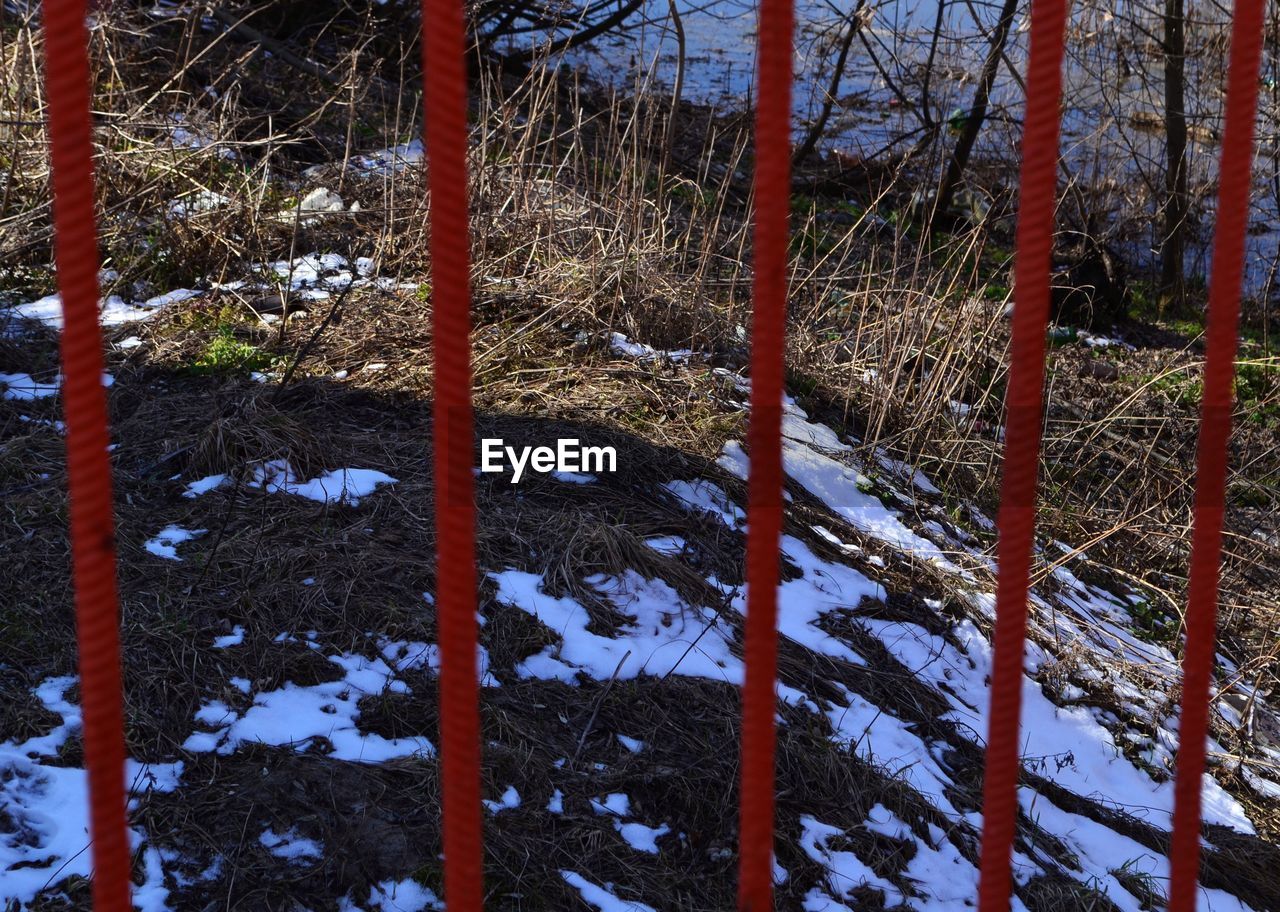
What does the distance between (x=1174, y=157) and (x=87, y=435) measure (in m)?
9.12

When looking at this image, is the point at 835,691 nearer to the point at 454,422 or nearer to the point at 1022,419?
the point at 1022,419

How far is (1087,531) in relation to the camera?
511 centimetres

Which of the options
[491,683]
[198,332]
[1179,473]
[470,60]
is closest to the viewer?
[491,683]

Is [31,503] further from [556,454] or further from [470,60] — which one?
[470,60]

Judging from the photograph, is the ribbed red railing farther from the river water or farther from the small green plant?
the river water

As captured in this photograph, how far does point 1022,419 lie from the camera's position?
1.28 m

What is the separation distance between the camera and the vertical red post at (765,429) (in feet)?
3.84

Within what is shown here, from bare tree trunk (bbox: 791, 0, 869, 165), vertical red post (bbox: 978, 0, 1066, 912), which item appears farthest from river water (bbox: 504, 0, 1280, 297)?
vertical red post (bbox: 978, 0, 1066, 912)

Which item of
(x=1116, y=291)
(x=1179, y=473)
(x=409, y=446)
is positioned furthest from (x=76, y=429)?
(x=1116, y=291)

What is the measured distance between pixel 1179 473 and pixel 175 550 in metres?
4.31

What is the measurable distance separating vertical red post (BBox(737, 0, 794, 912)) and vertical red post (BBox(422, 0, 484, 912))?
0.29 meters

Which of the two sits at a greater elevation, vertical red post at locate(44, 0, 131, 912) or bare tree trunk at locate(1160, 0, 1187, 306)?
bare tree trunk at locate(1160, 0, 1187, 306)

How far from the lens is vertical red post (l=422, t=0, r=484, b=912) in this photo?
3.70ft

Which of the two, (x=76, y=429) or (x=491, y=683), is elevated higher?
(x=76, y=429)
